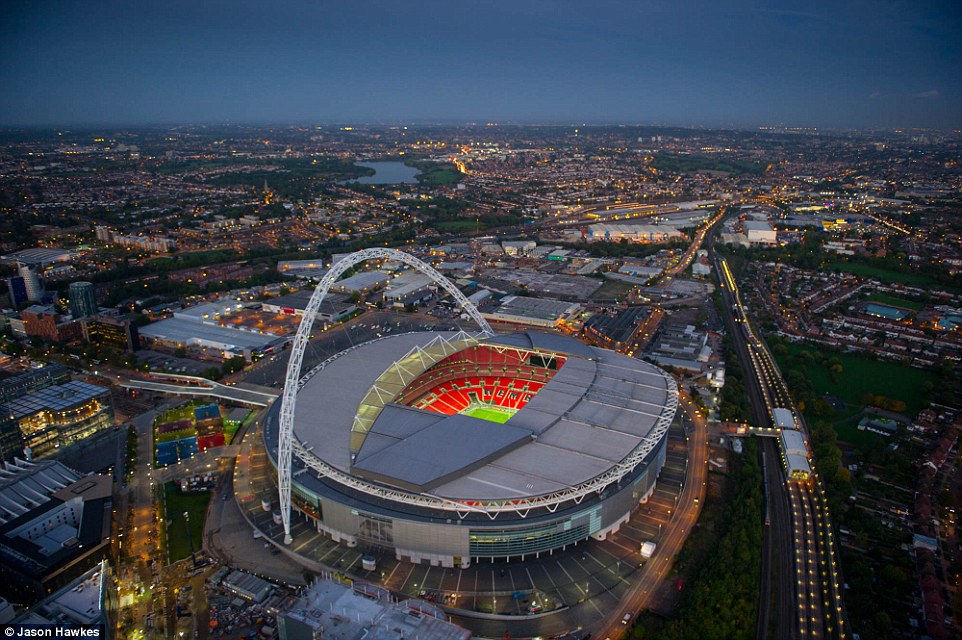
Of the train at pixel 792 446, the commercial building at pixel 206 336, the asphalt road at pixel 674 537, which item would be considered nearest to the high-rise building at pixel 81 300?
the commercial building at pixel 206 336

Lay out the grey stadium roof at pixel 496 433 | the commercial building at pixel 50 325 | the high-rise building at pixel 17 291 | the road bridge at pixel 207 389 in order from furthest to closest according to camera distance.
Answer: the high-rise building at pixel 17 291 → the commercial building at pixel 50 325 → the road bridge at pixel 207 389 → the grey stadium roof at pixel 496 433

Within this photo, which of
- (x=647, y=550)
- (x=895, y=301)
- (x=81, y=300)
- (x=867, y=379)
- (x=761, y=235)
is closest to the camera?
(x=647, y=550)

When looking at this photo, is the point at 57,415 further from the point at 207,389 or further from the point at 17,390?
the point at 207,389

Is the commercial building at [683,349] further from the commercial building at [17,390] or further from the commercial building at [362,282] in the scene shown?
the commercial building at [17,390]

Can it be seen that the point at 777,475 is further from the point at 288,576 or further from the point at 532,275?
the point at 532,275

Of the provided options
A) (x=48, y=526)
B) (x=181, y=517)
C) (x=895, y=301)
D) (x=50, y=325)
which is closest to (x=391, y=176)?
(x=50, y=325)

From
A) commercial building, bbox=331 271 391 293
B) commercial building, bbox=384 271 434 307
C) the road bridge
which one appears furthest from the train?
→ commercial building, bbox=331 271 391 293
